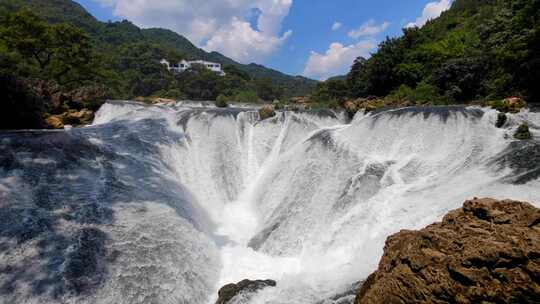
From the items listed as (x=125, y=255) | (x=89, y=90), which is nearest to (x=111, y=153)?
(x=125, y=255)

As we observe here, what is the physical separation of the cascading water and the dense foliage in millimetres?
3921

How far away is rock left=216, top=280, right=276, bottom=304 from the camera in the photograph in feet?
21.0

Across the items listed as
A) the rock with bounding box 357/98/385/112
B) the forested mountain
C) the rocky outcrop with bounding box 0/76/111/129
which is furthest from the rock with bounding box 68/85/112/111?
the forested mountain

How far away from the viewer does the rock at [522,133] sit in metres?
8.69

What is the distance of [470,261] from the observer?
150 inches

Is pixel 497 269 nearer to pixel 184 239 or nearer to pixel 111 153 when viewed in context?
pixel 184 239

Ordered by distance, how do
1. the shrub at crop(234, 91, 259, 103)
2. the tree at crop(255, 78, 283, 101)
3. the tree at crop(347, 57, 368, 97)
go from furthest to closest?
the tree at crop(255, 78, 283, 101), the shrub at crop(234, 91, 259, 103), the tree at crop(347, 57, 368, 97)

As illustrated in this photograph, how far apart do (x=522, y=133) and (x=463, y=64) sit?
1492 cm

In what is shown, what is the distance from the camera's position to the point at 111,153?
1018 cm

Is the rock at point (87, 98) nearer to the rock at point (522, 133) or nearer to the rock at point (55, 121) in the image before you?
the rock at point (55, 121)

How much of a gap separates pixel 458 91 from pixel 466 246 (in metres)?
20.1

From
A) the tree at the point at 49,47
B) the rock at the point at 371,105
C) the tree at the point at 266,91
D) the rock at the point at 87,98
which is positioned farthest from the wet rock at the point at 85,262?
the tree at the point at 266,91

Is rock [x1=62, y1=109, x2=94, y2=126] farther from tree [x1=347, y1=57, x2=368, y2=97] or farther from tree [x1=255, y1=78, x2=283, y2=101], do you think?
tree [x1=255, y1=78, x2=283, y2=101]

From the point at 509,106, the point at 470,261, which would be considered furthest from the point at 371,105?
the point at 470,261
